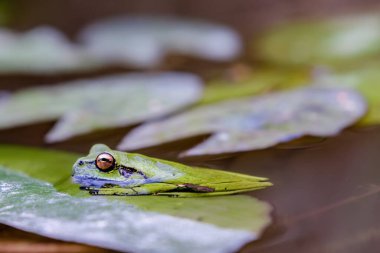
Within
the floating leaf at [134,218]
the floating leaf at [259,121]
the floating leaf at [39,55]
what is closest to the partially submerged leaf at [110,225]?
the floating leaf at [134,218]

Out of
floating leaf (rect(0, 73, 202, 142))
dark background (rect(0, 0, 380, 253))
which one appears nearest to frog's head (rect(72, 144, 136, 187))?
dark background (rect(0, 0, 380, 253))

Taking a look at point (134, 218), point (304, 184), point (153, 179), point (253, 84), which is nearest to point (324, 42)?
point (253, 84)

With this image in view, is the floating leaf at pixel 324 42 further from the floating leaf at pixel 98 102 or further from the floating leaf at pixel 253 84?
the floating leaf at pixel 98 102

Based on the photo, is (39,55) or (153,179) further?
(39,55)

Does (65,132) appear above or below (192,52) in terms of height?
below

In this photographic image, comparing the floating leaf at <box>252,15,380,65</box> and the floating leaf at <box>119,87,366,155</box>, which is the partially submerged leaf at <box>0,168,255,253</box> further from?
the floating leaf at <box>252,15,380,65</box>

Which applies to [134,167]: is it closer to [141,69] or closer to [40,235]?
[40,235]

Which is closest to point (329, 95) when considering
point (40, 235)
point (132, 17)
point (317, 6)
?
point (40, 235)

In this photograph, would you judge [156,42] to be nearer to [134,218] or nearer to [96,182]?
[96,182]

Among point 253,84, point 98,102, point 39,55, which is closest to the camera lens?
point 98,102
